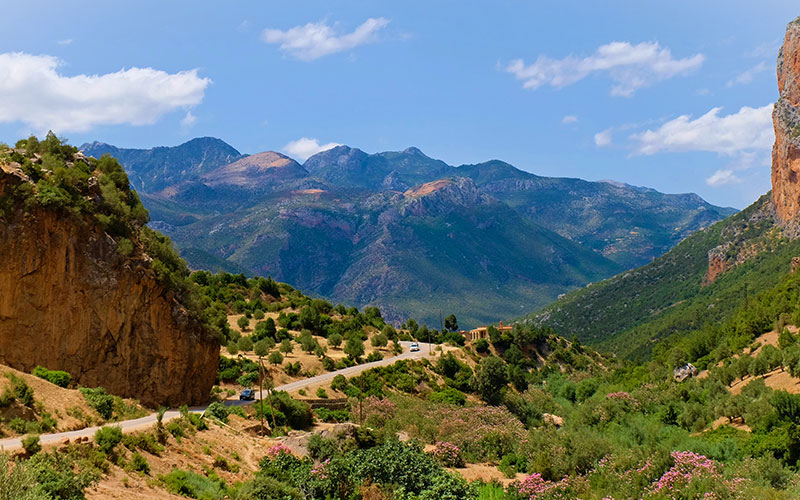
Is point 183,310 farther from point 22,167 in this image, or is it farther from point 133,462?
point 133,462

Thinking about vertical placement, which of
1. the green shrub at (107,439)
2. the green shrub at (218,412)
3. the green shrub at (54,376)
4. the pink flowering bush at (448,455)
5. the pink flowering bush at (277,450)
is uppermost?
the green shrub at (54,376)

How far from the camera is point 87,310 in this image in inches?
1193

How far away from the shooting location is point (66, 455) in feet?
60.4

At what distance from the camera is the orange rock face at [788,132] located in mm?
121500

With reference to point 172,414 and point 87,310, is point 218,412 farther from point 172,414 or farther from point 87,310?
point 87,310

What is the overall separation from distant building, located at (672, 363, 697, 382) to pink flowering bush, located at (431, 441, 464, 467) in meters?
31.1

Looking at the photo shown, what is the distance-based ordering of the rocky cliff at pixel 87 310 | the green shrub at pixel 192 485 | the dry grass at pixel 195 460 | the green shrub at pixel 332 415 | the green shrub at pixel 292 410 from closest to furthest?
1. the dry grass at pixel 195 460
2. the green shrub at pixel 192 485
3. the rocky cliff at pixel 87 310
4. the green shrub at pixel 292 410
5. the green shrub at pixel 332 415

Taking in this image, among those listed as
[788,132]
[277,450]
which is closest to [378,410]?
[277,450]

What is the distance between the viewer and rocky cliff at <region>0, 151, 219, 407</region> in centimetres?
2825

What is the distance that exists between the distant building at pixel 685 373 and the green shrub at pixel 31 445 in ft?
169

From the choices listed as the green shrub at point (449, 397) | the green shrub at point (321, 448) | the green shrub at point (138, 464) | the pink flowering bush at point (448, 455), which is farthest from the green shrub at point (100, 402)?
the green shrub at point (449, 397)

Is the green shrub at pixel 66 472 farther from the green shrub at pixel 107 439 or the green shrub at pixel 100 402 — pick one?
the green shrub at pixel 100 402

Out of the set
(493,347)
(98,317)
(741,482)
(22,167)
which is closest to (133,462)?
(98,317)

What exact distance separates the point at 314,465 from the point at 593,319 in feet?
415
